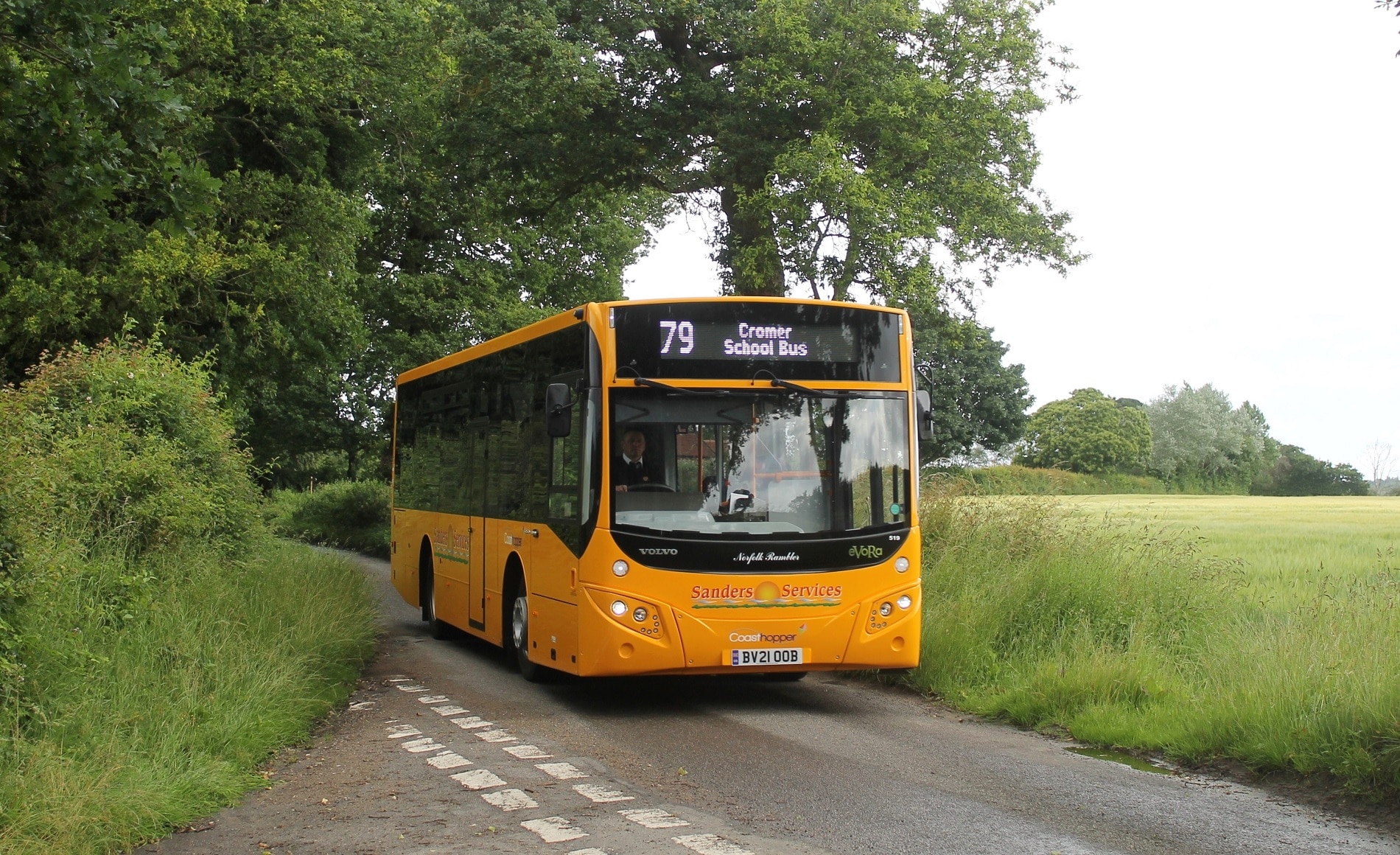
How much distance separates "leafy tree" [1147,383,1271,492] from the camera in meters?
99.4

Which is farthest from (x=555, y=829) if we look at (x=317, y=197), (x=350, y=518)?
(x=350, y=518)

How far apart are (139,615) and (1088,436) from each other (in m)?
83.8

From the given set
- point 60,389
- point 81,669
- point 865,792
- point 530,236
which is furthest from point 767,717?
point 530,236

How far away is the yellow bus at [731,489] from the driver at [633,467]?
1cm

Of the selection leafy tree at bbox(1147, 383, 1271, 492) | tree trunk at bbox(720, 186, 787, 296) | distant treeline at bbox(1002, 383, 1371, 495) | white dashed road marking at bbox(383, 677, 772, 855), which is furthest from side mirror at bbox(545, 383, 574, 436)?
leafy tree at bbox(1147, 383, 1271, 492)

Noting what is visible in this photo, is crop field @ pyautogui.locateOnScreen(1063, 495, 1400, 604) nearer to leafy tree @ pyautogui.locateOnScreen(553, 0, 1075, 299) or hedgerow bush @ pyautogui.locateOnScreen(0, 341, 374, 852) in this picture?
leafy tree @ pyautogui.locateOnScreen(553, 0, 1075, 299)

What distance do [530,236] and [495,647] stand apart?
60.8ft

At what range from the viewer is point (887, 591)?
10.7 meters

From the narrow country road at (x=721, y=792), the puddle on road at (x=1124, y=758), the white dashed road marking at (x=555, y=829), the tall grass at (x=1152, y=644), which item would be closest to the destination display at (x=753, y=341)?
the narrow country road at (x=721, y=792)

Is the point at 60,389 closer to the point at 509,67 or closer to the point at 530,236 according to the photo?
the point at 509,67

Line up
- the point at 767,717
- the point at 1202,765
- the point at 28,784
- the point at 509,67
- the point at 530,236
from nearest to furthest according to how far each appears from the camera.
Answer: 1. the point at 28,784
2. the point at 1202,765
3. the point at 767,717
4. the point at 509,67
5. the point at 530,236

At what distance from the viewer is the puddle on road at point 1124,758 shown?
333 inches

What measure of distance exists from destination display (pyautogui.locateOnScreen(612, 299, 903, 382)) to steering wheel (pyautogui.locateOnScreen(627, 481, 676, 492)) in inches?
34.2

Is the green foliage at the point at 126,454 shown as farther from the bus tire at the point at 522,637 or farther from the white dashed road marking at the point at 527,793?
the bus tire at the point at 522,637
